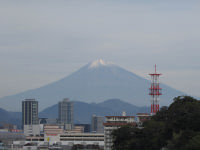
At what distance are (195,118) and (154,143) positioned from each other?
8715 millimetres

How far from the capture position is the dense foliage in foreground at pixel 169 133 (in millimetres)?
92750

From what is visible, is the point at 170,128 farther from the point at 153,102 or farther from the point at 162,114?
the point at 153,102

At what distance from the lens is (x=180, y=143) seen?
9206cm

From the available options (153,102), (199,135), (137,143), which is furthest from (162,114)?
(153,102)

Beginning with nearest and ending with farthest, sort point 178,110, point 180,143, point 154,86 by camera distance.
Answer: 1. point 180,143
2. point 178,110
3. point 154,86

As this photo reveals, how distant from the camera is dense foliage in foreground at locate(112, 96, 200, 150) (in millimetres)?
92750

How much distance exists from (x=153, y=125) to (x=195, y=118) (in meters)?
6.89

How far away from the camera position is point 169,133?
107 metres

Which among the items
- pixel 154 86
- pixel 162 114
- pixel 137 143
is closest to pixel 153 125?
pixel 137 143

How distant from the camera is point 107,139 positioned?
7470 inches

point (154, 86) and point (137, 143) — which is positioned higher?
point (154, 86)

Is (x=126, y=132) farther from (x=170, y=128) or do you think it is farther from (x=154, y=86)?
(x=154, y=86)

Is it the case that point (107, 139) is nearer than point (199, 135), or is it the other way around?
point (199, 135)

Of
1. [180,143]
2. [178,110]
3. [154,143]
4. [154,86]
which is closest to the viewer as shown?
[180,143]
